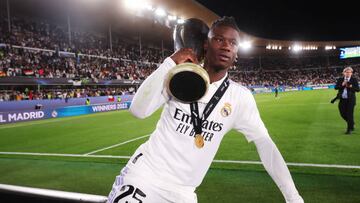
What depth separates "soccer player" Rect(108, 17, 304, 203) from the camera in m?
2.20

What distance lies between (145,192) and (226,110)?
0.82 m

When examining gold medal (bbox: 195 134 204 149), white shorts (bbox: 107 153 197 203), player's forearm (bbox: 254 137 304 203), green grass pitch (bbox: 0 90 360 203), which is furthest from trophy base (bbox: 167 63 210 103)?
green grass pitch (bbox: 0 90 360 203)

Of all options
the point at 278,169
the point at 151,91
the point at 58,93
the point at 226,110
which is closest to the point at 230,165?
the point at 278,169

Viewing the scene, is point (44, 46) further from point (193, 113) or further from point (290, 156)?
point (193, 113)

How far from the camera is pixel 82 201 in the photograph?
3.60 metres

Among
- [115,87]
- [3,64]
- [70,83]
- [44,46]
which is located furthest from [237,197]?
[115,87]

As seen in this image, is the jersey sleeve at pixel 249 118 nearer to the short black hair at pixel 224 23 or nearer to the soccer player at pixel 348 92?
the short black hair at pixel 224 23

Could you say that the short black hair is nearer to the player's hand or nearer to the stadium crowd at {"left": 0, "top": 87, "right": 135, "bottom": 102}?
the player's hand

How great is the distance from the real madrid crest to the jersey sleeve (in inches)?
4.7

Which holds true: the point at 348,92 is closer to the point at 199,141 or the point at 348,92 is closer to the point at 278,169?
the point at 278,169

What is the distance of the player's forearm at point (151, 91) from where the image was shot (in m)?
2.02

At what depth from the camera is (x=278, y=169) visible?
249 cm

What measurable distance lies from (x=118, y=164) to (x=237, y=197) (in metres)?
3.82

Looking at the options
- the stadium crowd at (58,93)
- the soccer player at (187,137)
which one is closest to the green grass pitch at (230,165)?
the soccer player at (187,137)
